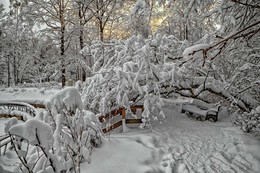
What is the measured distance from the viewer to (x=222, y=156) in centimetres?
622

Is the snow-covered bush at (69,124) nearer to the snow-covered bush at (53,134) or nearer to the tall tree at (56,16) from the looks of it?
the snow-covered bush at (53,134)

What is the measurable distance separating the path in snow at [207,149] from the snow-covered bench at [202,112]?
107 cm

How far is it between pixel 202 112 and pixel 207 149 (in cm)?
420

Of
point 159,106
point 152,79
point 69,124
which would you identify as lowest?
point 159,106

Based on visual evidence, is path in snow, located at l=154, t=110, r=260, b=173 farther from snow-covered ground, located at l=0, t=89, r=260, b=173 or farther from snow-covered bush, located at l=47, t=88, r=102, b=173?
snow-covered bush, located at l=47, t=88, r=102, b=173

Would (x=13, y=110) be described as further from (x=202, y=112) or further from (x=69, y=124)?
(x=69, y=124)

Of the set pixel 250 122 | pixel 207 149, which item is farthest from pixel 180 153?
pixel 250 122

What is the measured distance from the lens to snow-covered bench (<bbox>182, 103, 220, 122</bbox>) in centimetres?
1070

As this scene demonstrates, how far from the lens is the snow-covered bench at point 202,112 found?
421 inches

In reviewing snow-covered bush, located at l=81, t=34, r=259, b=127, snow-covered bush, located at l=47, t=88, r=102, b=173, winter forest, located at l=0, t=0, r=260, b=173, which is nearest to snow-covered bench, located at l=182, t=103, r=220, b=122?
winter forest, located at l=0, t=0, r=260, b=173

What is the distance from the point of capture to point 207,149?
6801 mm

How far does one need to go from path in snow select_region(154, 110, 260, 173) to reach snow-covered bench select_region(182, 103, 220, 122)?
3.52 ft

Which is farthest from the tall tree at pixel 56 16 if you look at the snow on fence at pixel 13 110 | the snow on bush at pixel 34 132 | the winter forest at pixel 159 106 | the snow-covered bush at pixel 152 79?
the snow on bush at pixel 34 132

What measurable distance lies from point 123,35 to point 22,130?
15247 mm
